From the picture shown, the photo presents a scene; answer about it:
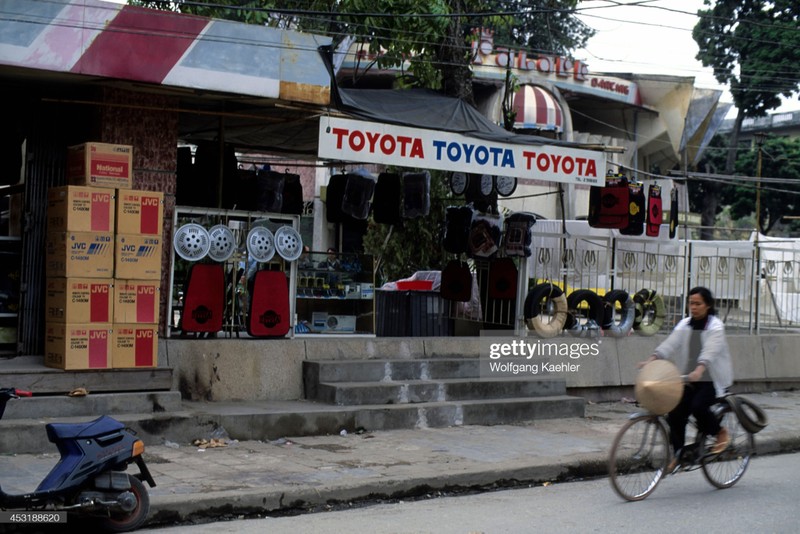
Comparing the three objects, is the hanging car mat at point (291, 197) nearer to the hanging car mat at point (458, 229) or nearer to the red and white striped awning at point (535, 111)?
the hanging car mat at point (458, 229)

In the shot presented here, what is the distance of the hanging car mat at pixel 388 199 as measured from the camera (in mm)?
13430

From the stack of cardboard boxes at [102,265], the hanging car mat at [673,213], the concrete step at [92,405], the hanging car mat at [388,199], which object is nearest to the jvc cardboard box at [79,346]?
the stack of cardboard boxes at [102,265]

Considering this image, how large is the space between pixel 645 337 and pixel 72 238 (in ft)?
28.9

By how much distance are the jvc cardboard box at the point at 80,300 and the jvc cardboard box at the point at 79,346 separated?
8 centimetres

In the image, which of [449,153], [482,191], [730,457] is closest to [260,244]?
[449,153]

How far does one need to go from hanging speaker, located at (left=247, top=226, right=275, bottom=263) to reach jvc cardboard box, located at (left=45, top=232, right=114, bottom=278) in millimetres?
1988

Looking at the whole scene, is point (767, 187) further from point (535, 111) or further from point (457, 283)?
point (457, 283)

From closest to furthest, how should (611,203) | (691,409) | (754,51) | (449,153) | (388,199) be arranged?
(691,409) → (449,153) → (388,199) → (611,203) → (754,51)

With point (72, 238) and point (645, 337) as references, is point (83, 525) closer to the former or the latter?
point (72, 238)

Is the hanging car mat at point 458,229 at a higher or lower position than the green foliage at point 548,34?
lower

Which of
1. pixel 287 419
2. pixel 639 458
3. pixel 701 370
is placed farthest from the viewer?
pixel 287 419

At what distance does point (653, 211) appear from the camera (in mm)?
14438

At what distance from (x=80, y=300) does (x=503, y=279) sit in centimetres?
648

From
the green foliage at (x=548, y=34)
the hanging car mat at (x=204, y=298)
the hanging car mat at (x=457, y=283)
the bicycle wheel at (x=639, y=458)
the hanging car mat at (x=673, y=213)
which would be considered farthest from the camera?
the green foliage at (x=548, y=34)
